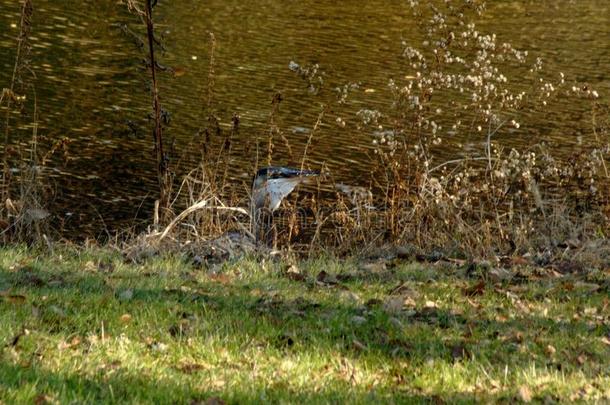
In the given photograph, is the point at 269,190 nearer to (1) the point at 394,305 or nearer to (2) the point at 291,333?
(1) the point at 394,305

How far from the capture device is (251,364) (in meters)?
6.98

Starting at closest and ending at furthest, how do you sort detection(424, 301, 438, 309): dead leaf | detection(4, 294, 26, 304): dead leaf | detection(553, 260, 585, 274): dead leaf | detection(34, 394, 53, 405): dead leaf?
detection(34, 394, 53, 405): dead leaf < detection(4, 294, 26, 304): dead leaf < detection(424, 301, 438, 309): dead leaf < detection(553, 260, 585, 274): dead leaf

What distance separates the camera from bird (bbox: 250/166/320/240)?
12.1m

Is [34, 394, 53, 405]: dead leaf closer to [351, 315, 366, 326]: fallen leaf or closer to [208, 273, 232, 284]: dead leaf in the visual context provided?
[351, 315, 366, 326]: fallen leaf

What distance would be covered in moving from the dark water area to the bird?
2.67 feet

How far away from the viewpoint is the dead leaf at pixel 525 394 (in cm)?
657

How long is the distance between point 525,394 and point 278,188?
237 inches

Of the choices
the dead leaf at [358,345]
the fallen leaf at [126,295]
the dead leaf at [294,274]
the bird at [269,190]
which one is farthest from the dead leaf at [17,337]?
the bird at [269,190]

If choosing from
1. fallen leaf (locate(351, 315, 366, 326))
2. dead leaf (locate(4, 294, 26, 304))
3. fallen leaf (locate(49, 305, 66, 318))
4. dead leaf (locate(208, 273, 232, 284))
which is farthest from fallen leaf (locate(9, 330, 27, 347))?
dead leaf (locate(208, 273, 232, 284))

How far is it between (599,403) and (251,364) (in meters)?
1.99

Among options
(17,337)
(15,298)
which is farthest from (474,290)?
(17,337)

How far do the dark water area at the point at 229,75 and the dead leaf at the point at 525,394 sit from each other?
6394 mm

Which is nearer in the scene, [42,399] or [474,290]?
[42,399]

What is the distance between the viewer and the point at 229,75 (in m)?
22.3
